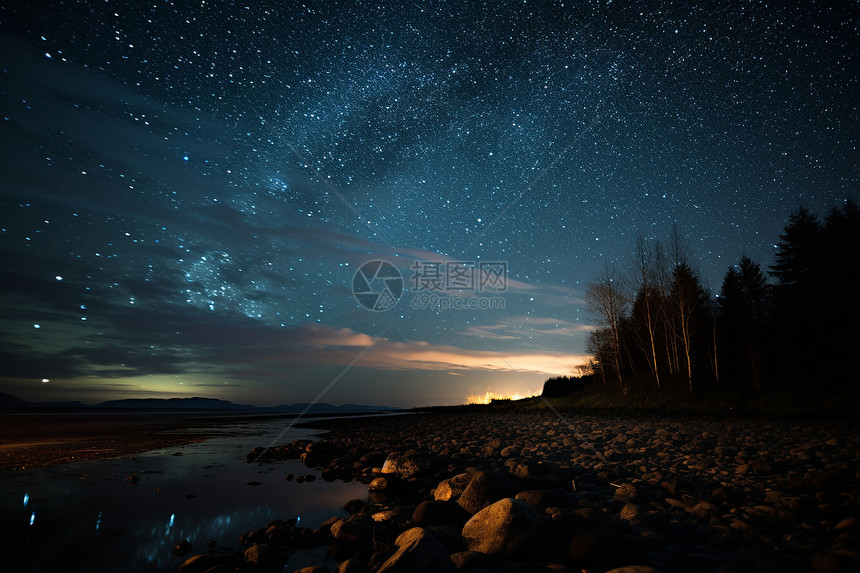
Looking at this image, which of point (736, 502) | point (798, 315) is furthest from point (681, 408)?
point (736, 502)

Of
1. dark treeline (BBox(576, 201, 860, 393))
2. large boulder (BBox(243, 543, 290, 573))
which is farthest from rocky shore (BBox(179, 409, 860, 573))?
dark treeline (BBox(576, 201, 860, 393))

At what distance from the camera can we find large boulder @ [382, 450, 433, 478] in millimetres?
8586

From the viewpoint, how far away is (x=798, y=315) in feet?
91.5

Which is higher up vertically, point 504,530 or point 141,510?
point 504,530

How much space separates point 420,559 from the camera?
12.1ft

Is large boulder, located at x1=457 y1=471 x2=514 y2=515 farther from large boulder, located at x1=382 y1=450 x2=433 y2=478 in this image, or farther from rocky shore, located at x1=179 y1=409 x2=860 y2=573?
large boulder, located at x1=382 y1=450 x2=433 y2=478

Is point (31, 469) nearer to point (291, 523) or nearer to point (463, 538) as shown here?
point (291, 523)

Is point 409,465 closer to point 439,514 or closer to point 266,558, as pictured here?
point 439,514

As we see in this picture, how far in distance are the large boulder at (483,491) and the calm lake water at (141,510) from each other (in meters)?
2.30

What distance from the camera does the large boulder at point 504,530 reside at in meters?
4.16

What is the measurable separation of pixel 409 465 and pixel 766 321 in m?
37.7

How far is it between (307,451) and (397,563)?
36.0 ft

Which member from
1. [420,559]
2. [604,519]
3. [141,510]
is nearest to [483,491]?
[604,519]

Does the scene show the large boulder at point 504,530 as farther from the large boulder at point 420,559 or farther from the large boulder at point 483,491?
the large boulder at point 483,491
